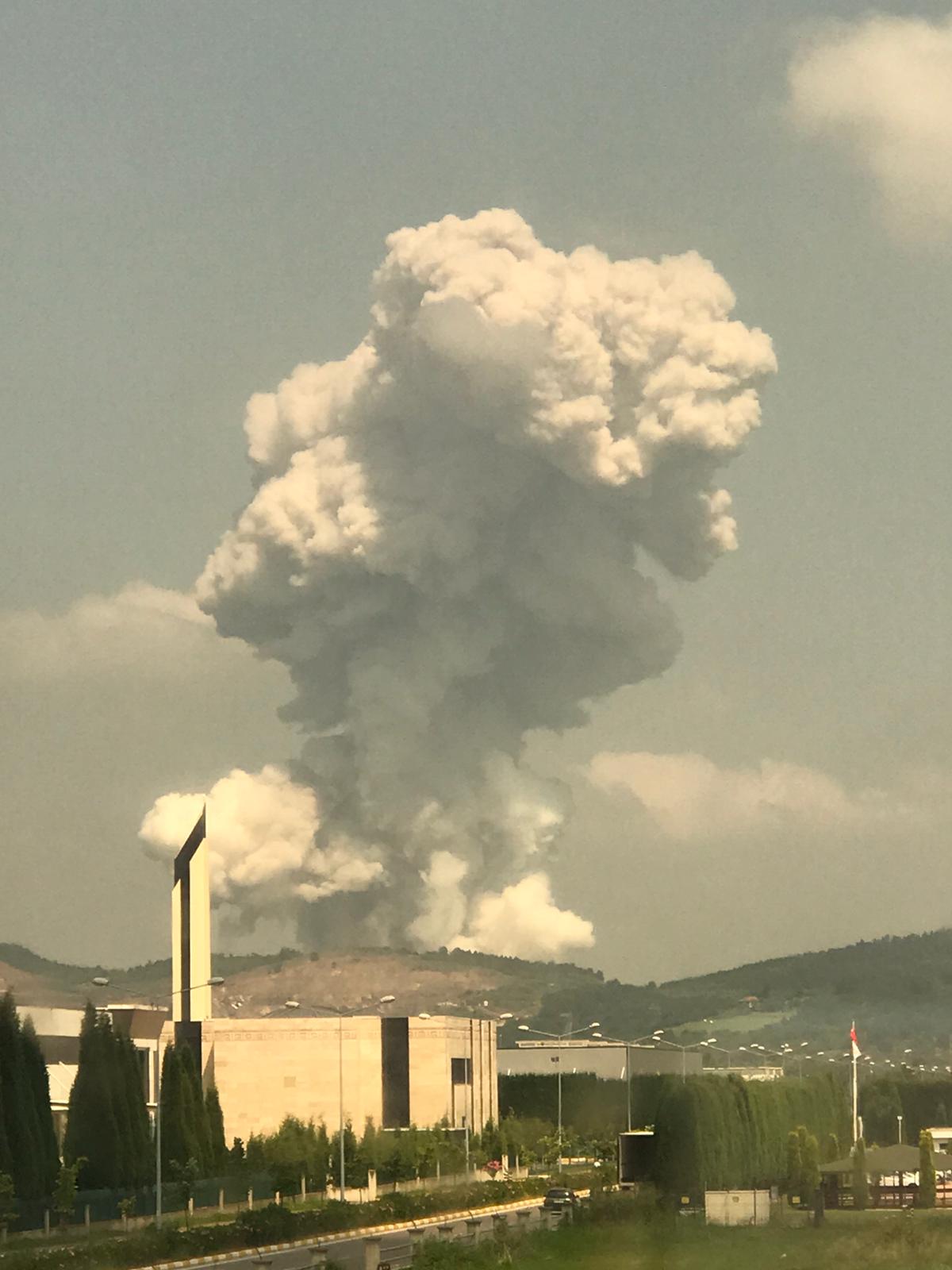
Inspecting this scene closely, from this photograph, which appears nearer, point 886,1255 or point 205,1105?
point 886,1255

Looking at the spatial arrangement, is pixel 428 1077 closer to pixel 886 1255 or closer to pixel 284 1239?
pixel 284 1239

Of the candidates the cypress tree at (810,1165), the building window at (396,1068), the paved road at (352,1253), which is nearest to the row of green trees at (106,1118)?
the paved road at (352,1253)

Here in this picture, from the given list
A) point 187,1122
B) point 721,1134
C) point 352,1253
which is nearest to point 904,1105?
point 187,1122

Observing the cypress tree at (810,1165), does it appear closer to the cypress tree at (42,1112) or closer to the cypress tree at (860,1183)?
the cypress tree at (860,1183)

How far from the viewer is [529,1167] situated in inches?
3890

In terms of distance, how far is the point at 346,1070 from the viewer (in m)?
100

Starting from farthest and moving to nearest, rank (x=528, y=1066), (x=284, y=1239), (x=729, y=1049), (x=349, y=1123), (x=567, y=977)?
(x=567, y=977), (x=528, y=1066), (x=729, y=1049), (x=349, y=1123), (x=284, y=1239)

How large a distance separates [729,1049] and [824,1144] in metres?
29.1

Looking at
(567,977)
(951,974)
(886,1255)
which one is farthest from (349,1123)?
(567,977)

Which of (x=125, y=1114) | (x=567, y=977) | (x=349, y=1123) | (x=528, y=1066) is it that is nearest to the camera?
(x=125, y=1114)

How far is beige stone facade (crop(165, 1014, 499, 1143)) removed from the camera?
97.2 m

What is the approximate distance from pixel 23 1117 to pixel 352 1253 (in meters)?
13.1

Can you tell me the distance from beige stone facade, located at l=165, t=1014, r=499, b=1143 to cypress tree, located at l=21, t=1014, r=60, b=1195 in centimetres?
3310

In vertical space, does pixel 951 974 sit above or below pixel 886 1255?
above
